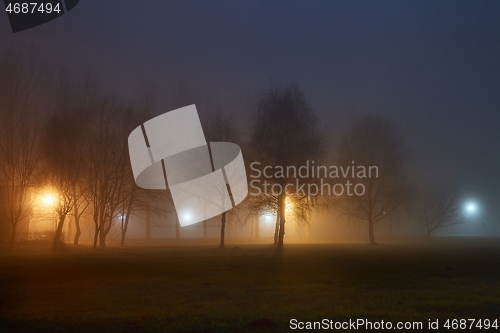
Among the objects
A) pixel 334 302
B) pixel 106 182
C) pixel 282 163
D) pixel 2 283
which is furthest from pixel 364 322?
pixel 106 182

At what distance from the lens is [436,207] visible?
7119 cm

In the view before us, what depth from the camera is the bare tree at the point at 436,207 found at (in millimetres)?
70438

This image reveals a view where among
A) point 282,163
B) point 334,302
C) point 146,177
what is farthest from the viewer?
point 146,177

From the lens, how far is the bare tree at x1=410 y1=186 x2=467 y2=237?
70.4 metres

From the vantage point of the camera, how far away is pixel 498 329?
31.5ft

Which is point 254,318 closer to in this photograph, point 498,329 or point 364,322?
point 364,322

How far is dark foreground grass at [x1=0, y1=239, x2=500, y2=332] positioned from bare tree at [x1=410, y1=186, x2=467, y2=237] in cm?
5219

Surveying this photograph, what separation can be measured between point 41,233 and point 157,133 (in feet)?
45.3

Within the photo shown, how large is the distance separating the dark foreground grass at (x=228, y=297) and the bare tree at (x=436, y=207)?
2055 inches
